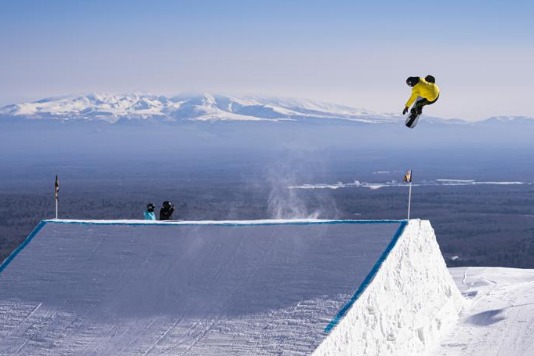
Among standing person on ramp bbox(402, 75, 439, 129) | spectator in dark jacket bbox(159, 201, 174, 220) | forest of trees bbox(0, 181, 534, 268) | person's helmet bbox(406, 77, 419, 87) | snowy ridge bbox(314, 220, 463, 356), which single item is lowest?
forest of trees bbox(0, 181, 534, 268)

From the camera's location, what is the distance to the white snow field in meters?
12.9

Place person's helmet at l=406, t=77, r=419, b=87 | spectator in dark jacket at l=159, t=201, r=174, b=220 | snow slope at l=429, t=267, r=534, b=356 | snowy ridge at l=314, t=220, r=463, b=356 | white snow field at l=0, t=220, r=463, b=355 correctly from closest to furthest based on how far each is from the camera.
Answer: snowy ridge at l=314, t=220, r=463, b=356 → white snow field at l=0, t=220, r=463, b=355 → person's helmet at l=406, t=77, r=419, b=87 → snow slope at l=429, t=267, r=534, b=356 → spectator in dark jacket at l=159, t=201, r=174, b=220

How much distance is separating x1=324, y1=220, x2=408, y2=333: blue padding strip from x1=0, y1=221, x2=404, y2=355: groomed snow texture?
63mm

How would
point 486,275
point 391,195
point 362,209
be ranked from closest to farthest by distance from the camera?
point 486,275, point 362,209, point 391,195

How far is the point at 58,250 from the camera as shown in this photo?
639 inches

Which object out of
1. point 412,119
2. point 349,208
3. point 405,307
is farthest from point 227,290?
point 349,208

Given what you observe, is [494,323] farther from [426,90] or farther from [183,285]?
[183,285]

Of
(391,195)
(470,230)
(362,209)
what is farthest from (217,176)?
(470,230)

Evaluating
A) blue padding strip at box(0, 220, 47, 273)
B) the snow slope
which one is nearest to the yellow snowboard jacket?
the snow slope

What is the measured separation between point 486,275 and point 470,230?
5662 cm

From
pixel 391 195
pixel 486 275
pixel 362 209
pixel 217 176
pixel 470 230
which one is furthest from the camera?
pixel 217 176

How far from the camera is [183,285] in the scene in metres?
14.6

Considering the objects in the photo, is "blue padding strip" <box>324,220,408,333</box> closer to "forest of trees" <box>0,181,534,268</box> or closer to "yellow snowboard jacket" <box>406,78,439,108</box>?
"yellow snowboard jacket" <box>406,78,439,108</box>

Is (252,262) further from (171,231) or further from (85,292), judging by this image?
(85,292)
